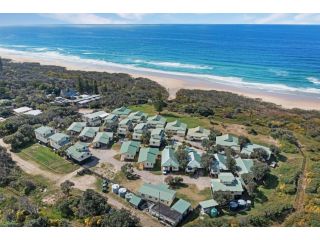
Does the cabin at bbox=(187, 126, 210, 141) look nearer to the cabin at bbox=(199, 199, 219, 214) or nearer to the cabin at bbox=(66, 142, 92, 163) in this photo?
the cabin at bbox=(66, 142, 92, 163)

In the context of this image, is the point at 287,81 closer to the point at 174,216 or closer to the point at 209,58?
the point at 209,58

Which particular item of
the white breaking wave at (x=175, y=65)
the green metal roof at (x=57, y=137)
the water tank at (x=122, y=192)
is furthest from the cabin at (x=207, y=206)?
the white breaking wave at (x=175, y=65)

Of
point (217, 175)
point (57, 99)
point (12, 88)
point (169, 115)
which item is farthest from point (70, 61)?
point (217, 175)

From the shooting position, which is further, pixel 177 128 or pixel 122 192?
pixel 177 128

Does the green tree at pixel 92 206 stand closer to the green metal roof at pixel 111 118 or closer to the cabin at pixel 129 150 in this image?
the cabin at pixel 129 150

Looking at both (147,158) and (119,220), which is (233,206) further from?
(147,158)

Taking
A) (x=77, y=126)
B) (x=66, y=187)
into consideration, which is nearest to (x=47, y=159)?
(x=66, y=187)

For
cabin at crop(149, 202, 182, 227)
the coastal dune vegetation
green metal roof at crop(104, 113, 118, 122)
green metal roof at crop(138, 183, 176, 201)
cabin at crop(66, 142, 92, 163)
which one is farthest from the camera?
green metal roof at crop(104, 113, 118, 122)

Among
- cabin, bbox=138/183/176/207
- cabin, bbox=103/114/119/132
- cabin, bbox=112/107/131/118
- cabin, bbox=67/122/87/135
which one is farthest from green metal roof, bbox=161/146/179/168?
cabin, bbox=112/107/131/118
